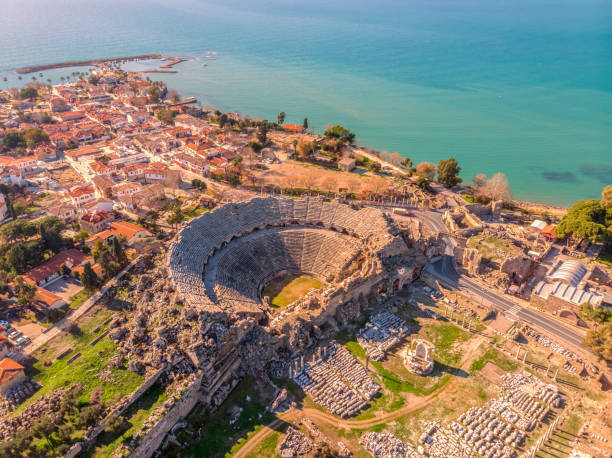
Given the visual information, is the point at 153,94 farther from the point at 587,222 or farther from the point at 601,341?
the point at 601,341

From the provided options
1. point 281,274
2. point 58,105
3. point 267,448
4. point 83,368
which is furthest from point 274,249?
point 58,105

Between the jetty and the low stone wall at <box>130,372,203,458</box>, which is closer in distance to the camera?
the low stone wall at <box>130,372,203,458</box>

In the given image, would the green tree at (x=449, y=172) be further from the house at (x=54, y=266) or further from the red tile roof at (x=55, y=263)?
the red tile roof at (x=55, y=263)

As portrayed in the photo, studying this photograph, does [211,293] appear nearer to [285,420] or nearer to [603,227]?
[285,420]

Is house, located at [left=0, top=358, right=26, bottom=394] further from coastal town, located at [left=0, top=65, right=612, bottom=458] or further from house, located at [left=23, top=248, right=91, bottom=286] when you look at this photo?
house, located at [left=23, top=248, right=91, bottom=286]

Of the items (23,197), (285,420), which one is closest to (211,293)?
(285,420)

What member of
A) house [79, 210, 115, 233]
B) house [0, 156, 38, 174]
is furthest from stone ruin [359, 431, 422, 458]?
house [0, 156, 38, 174]
